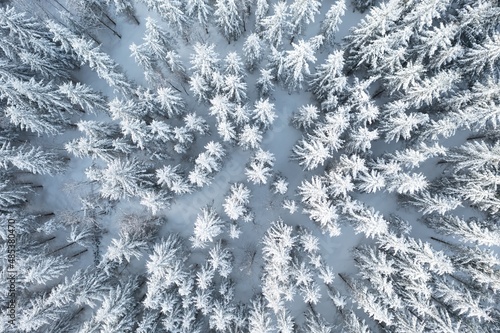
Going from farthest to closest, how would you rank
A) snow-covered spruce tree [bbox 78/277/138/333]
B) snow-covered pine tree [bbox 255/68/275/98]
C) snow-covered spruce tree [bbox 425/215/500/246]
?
1. snow-covered pine tree [bbox 255/68/275/98]
2. snow-covered spruce tree [bbox 78/277/138/333]
3. snow-covered spruce tree [bbox 425/215/500/246]

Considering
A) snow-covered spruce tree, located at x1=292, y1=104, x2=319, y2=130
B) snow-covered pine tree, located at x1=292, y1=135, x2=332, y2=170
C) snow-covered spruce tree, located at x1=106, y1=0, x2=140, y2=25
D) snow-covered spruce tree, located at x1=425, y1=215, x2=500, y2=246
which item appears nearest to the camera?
snow-covered spruce tree, located at x1=425, y1=215, x2=500, y2=246

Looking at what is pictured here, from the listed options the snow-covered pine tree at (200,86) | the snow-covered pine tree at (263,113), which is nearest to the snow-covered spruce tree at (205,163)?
the snow-covered pine tree at (263,113)

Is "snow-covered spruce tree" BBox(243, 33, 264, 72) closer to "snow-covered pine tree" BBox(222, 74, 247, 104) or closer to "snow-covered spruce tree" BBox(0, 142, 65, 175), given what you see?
"snow-covered pine tree" BBox(222, 74, 247, 104)

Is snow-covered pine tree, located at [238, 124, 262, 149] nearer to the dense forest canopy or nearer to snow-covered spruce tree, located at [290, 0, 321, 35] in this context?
the dense forest canopy

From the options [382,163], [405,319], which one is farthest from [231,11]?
[405,319]

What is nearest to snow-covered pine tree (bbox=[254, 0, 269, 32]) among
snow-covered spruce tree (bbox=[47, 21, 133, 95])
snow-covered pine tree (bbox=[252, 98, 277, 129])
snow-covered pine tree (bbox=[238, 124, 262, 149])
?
snow-covered pine tree (bbox=[252, 98, 277, 129])

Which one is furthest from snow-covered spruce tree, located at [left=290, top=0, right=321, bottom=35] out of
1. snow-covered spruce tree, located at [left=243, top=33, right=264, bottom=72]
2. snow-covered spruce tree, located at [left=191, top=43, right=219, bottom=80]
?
snow-covered spruce tree, located at [left=191, top=43, right=219, bottom=80]

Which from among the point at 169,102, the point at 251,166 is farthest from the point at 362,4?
the point at 169,102

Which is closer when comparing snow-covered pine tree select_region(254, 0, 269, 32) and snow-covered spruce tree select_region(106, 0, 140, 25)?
snow-covered pine tree select_region(254, 0, 269, 32)

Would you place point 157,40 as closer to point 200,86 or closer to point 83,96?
point 200,86

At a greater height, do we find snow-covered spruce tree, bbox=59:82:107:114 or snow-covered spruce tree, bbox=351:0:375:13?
snow-covered spruce tree, bbox=351:0:375:13

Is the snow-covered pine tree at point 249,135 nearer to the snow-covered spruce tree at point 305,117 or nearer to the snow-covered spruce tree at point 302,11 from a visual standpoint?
the snow-covered spruce tree at point 305,117

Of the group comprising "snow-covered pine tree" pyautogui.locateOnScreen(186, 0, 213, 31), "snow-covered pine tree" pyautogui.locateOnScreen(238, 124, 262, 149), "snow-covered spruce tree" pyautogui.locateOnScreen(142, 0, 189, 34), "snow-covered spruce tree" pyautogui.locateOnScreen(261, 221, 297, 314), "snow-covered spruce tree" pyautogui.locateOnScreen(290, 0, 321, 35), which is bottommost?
"snow-covered spruce tree" pyautogui.locateOnScreen(261, 221, 297, 314)
